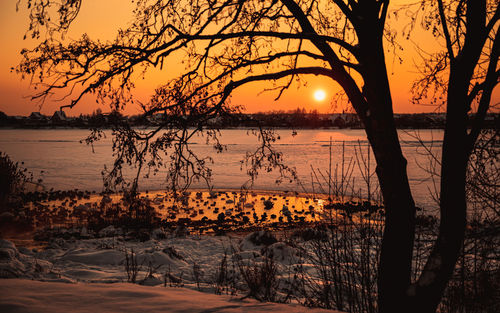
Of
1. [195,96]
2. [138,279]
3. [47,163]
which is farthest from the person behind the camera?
[47,163]

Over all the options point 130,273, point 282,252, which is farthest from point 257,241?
point 130,273

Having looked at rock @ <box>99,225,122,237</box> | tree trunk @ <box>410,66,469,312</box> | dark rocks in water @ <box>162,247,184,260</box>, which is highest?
tree trunk @ <box>410,66,469,312</box>

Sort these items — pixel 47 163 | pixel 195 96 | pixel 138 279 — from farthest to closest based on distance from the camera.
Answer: pixel 47 163
pixel 138 279
pixel 195 96

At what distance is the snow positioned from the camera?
3.94 meters

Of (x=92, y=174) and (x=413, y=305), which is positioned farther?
(x=92, y=174)

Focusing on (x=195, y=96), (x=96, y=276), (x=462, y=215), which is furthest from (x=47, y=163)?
(x=462, y=215)

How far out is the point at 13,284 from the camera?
4.58 m

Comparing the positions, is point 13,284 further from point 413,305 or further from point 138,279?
point 413,305

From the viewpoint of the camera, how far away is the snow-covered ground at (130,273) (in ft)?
13.8

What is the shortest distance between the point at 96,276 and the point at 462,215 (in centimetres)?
579

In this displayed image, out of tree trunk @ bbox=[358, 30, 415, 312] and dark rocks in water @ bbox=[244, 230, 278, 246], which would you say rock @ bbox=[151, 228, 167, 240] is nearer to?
dark rocks in water @ bbox=[244, 230, 278, 246]

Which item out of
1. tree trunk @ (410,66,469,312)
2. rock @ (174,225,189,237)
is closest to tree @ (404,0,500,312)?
tree trunk @ (410,66,469,312)

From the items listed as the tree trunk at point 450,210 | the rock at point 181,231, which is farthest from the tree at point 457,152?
the rock at point 181,231

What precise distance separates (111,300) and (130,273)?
8.33 ft
